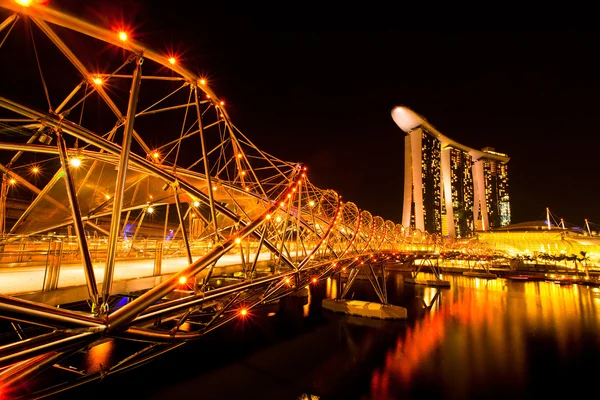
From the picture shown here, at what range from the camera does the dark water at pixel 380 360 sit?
1709cm

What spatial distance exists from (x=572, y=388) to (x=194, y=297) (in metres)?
22.2

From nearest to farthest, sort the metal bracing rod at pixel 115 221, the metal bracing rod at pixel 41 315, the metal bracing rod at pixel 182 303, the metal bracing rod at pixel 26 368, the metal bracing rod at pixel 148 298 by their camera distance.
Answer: the metal bracing rod at pixel 41 315 < the metal bracing rod at pixel 115 221 < the metal bracing rod at pixel 148 298 < the metal bracing rod at pixel 26 368 < the metal bracing rod at pixel 182 303

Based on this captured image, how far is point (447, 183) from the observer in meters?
132

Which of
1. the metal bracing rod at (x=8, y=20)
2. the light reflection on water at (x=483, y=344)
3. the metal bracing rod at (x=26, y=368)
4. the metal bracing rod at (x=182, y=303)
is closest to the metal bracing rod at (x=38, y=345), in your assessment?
the metal bracing rod at (x=182, y=303)

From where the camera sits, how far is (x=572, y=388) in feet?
58.6

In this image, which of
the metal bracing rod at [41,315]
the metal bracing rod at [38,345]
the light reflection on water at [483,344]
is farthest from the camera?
the light reflection on water at [483,344]

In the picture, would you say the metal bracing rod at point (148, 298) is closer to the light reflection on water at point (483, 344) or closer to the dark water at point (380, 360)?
the dark water at point (380, 360)

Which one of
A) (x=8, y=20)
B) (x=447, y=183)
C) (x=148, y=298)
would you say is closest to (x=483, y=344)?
(x=148, y=298)

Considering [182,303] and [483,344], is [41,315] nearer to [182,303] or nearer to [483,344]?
[182,303]

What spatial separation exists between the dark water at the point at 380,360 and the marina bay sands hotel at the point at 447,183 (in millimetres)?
84502

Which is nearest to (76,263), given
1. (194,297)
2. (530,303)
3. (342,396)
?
(194,297)

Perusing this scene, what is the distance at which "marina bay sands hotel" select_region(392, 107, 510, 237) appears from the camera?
11994 centimetres

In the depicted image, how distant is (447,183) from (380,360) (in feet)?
415

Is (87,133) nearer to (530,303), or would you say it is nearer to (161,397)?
(161,397)
